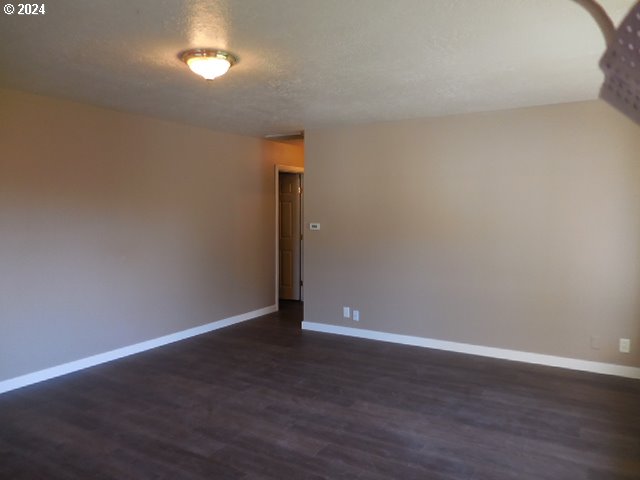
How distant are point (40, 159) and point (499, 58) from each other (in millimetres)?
3638

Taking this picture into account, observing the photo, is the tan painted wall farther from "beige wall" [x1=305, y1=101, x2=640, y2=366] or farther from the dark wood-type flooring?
the dark wood-type flooring

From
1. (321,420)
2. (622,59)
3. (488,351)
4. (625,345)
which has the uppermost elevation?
(622,59)

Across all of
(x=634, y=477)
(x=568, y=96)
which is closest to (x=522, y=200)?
(x=568, y=96)

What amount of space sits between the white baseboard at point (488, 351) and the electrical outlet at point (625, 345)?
14cm

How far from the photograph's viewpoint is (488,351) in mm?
4578

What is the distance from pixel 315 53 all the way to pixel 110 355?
3.44 meters

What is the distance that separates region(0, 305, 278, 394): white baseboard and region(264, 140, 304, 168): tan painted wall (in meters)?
2.18

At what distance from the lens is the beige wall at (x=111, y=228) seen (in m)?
3.76

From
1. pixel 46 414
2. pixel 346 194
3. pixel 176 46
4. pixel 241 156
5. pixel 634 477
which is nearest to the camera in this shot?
pixel 634 477

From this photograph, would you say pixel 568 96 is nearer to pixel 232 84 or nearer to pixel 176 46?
pixel 232 84

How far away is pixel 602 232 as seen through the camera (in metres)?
4.03

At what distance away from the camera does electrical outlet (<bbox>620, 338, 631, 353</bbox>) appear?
3977mm

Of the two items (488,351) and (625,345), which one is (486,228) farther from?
(625,345)
